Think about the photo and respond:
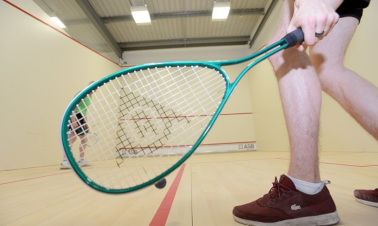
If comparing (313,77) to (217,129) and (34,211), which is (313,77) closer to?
(34,211)

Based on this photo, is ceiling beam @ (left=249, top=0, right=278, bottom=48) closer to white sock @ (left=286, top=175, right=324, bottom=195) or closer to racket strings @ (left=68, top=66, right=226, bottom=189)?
racket strings @ (left=68, top=66, right=226, bottom=189)

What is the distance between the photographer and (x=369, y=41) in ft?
7.64

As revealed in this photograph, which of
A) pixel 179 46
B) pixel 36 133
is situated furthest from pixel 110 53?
pixel 36 133

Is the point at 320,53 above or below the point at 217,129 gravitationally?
above

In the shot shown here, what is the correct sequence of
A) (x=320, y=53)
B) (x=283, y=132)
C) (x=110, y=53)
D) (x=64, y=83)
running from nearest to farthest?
(x=320, y=53) < (x=64, y=83) < (x=283, y=132) < (x=110, y=53)

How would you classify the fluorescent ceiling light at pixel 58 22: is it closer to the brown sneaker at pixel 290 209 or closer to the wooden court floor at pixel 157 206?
the wooden court floor at pixel 157 206

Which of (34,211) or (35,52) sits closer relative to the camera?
(34,211)

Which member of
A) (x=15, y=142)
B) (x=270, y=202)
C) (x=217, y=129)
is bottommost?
(x=217, y=129)

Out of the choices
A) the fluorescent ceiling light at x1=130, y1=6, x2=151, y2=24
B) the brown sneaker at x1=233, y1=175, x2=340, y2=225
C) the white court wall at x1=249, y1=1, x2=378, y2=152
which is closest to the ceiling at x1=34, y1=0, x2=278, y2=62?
the fluorescent ceiling light at x1=130, y1=6, x2=151, y2=24

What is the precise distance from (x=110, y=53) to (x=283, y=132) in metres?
4.04

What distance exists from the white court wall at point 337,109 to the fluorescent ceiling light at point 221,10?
0.87 m

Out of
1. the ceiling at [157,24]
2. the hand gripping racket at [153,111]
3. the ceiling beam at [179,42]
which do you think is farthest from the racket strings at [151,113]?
the ceiling beam at [179,42]

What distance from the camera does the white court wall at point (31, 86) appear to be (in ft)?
8.50

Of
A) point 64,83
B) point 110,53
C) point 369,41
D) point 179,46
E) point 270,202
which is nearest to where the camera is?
point 270,202
